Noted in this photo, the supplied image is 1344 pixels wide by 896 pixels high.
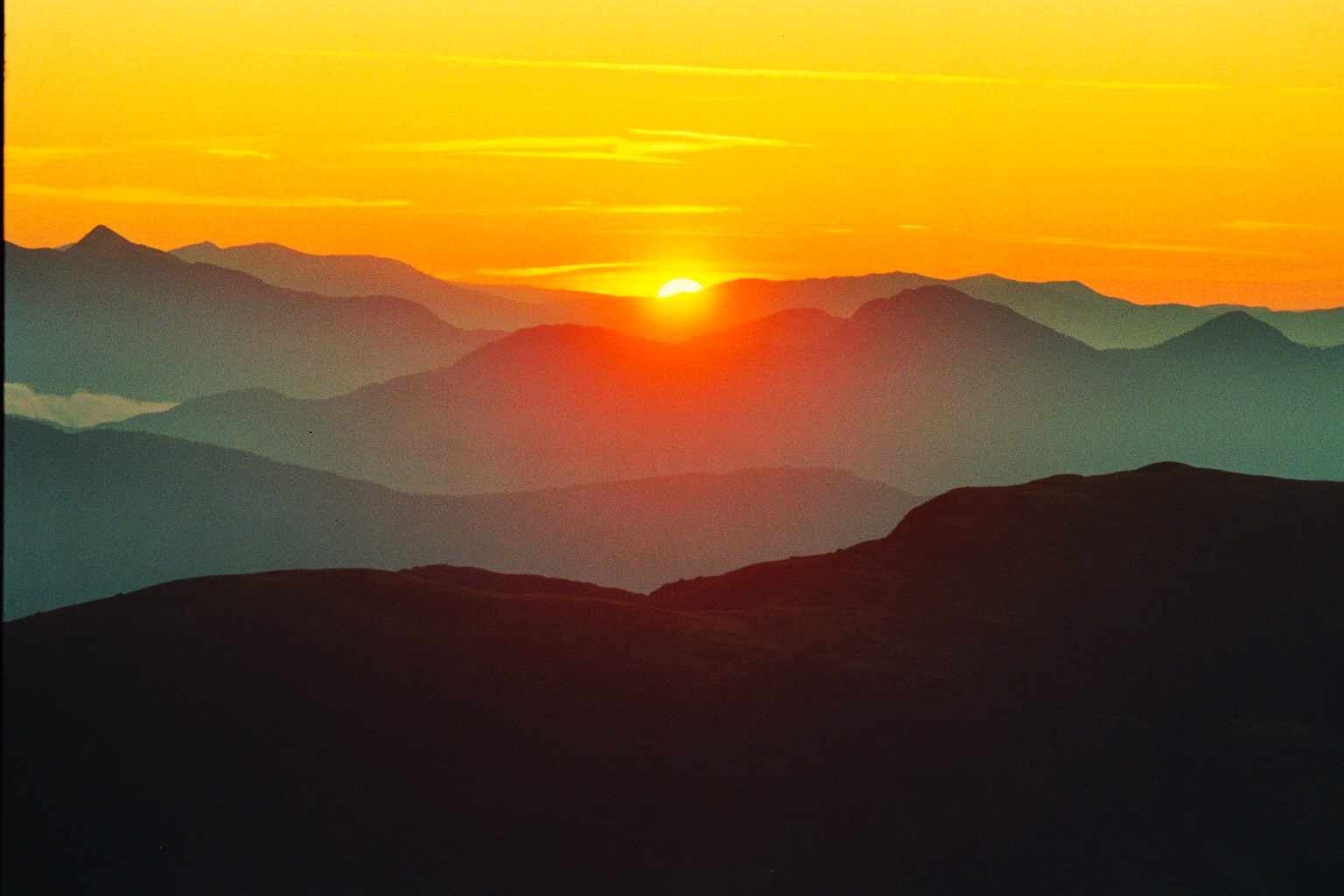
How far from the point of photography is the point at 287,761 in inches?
1130

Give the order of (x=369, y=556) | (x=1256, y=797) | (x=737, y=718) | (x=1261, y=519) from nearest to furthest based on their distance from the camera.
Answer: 1. (x=737, y=718)
2. (x=1256, y=797)
3. (x=1261, y=519)
4. (x=369, y=556)

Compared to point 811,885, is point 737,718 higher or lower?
higher

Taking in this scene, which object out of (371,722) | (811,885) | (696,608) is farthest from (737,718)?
(696,608)

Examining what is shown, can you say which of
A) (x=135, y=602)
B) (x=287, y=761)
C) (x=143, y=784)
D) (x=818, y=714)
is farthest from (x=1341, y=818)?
(x=135, y=602)

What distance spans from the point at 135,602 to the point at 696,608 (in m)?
21.4

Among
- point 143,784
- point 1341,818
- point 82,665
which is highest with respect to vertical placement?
point 82,665

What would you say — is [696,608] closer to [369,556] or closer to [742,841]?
[742,841]

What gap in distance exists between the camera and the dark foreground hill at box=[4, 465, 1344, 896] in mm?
27391

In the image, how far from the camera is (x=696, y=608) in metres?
49.6

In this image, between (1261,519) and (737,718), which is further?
(1261,519)

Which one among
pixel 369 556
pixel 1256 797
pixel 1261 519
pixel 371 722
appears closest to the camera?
pixel 371 722

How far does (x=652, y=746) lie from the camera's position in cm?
3080

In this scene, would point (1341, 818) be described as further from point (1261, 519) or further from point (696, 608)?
point (696, 608)

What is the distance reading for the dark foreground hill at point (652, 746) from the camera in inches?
1078
